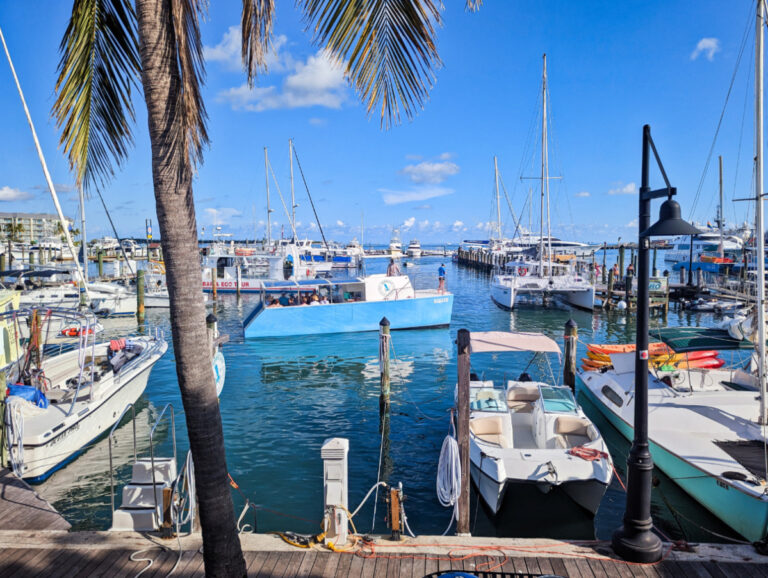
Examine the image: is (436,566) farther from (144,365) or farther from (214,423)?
(144,365)

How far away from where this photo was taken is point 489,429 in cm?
1103

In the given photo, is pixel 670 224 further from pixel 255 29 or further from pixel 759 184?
pixel 759 184

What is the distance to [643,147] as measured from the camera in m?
6.24

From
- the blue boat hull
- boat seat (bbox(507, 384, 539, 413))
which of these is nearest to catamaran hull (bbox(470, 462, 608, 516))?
boat seat (bbox(507, 384, 539, 413))

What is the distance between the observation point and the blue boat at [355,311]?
26078 millimetres

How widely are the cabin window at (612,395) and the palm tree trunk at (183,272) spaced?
11398 mm

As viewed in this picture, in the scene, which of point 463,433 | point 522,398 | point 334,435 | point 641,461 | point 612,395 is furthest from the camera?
point 612,395

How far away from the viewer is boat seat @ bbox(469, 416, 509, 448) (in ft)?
35.6

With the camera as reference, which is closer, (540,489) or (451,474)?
(451,474)

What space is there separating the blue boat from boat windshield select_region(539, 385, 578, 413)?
1560 cm

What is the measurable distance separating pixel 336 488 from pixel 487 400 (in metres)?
5.95

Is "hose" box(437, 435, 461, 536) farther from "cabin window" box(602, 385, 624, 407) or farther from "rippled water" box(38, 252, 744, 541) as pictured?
"cabin window" box(602, 385, 624, 407)

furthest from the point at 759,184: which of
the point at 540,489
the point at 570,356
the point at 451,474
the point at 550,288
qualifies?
the point at 550,288

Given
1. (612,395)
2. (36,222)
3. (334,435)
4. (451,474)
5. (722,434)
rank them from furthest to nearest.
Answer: (36,222) < (612,395) < (334,435) < (722,434) < (451,474)
